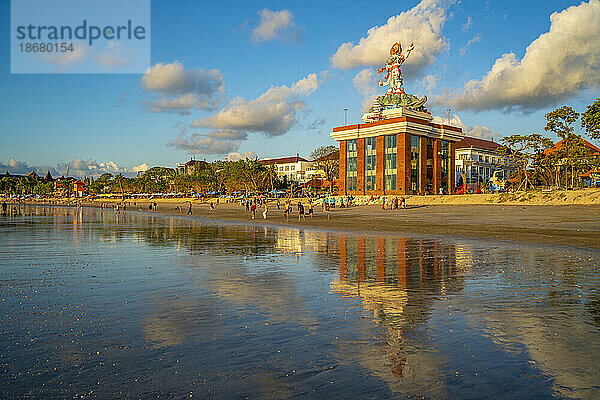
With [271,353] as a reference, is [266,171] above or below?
above

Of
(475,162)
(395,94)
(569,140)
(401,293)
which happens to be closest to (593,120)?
(569,140)

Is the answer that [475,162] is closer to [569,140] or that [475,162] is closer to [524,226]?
[569,140]

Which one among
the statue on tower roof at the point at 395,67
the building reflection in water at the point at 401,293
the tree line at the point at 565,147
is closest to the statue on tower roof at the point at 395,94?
the statue on tower roof at the point at 395,67

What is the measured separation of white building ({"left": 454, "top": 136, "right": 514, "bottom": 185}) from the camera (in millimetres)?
143125

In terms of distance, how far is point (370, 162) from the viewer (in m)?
99.3

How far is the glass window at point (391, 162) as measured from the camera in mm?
94500

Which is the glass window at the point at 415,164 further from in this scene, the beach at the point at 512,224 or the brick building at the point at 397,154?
the beach at the point at 512,224

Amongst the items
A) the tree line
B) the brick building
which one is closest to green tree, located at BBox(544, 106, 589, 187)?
the tree line

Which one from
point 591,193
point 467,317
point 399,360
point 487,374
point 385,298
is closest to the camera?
point 487,374

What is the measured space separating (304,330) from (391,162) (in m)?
89.5

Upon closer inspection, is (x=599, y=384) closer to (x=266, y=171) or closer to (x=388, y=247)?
(x=388, y=247)

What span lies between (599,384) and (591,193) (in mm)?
50101

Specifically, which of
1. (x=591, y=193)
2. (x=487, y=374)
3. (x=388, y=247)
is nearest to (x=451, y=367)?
(x=487, y=374)

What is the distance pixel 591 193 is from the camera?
1887 inches
